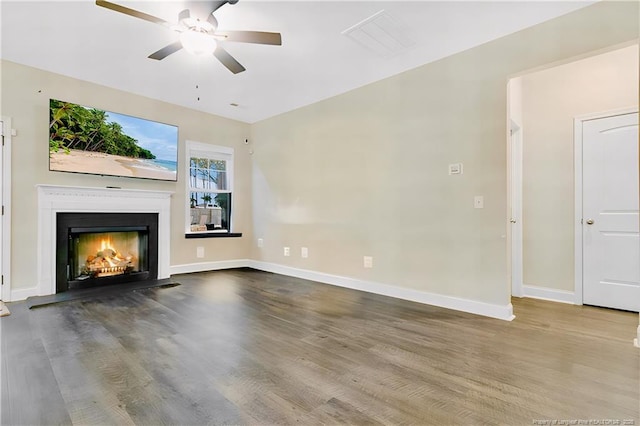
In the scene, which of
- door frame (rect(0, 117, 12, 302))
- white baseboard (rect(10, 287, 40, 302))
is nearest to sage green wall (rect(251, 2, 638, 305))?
white baseboard (rect(10, 287, 40, 302))

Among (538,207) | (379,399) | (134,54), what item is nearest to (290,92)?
(134,54)

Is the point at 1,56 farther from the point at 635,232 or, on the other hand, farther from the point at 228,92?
the point at 635,232

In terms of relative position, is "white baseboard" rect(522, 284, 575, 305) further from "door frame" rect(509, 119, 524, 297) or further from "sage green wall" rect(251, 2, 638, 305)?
"sage green wall" rect(251, 2, 638, 305)

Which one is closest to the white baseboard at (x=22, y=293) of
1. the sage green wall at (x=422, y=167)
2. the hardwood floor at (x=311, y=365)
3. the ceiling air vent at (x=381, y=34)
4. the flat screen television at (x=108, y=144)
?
the hardwood floor at (x=311, y=365)

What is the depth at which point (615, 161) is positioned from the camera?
3174 mm

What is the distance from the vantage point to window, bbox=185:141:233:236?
197 inches

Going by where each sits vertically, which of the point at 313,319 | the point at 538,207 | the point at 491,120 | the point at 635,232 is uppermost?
the point at 491,120

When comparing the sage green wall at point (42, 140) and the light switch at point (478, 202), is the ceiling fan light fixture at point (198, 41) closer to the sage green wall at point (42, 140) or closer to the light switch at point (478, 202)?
the sage green wall at point (42, 140)

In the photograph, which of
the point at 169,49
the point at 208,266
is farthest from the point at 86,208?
the point at 169,49

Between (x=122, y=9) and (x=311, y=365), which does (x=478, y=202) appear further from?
(x=122, y=9)

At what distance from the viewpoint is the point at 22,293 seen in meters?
3.39

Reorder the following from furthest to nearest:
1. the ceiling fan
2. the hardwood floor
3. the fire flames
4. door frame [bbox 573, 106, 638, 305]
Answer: the fire flames < door frame [bbox 573, 106, 638, 305] < the ceiling fan < the hardwood floor

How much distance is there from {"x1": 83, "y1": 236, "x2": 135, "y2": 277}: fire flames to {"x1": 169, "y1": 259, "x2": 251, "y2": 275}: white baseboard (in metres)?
0.59

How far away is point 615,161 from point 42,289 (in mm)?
6363
